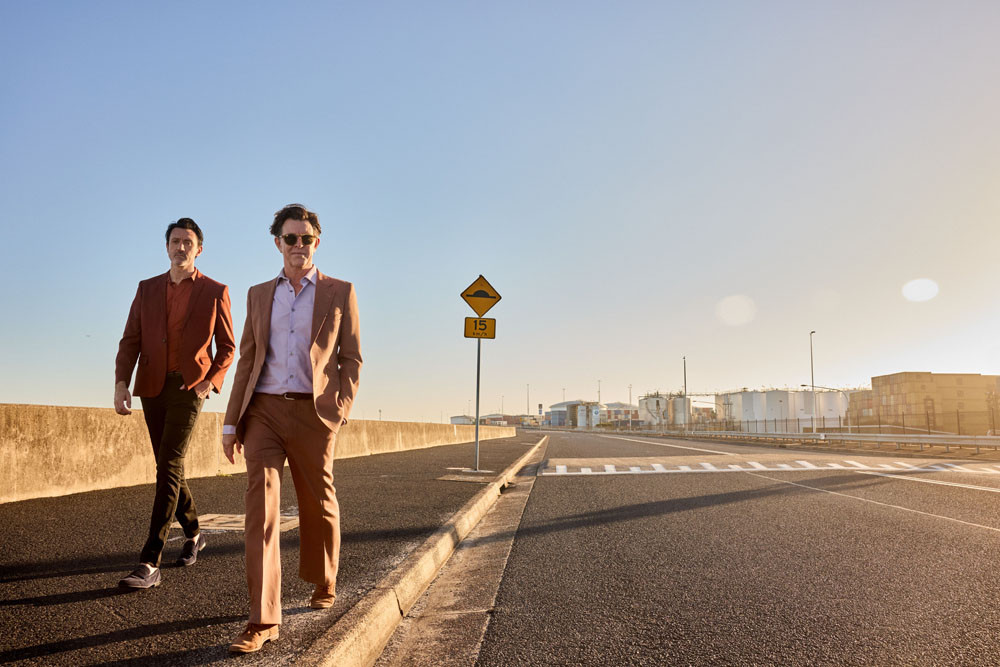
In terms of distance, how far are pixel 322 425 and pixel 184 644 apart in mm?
1105

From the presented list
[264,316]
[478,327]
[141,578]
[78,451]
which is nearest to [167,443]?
[141,578]

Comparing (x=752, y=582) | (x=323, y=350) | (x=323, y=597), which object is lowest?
(x=752, y=582)

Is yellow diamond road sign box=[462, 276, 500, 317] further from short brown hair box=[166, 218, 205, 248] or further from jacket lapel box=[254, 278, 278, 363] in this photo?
jacket lapel box=[254, 278, 278, 363]

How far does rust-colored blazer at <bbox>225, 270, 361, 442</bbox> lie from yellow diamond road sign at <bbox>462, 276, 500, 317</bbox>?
30.0ft

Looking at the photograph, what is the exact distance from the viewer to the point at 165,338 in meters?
4.12

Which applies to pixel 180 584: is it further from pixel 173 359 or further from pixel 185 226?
pixel 185 226

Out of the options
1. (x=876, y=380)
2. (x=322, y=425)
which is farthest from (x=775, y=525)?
(x=876, y=380)

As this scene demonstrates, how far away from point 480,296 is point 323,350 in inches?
372

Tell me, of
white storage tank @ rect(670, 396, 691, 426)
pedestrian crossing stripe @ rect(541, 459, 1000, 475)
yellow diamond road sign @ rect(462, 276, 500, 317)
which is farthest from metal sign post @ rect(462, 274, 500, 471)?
white storage tank @ rect(670, 396, 691, 426)

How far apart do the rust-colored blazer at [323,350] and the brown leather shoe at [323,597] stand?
87 centimetres

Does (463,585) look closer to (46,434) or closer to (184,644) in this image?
(184,644)

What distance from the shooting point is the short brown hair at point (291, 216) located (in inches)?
139

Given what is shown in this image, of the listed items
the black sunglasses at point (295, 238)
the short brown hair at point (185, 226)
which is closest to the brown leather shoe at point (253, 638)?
the black sunglasses at point (295, 238)

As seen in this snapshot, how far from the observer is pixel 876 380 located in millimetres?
73812
